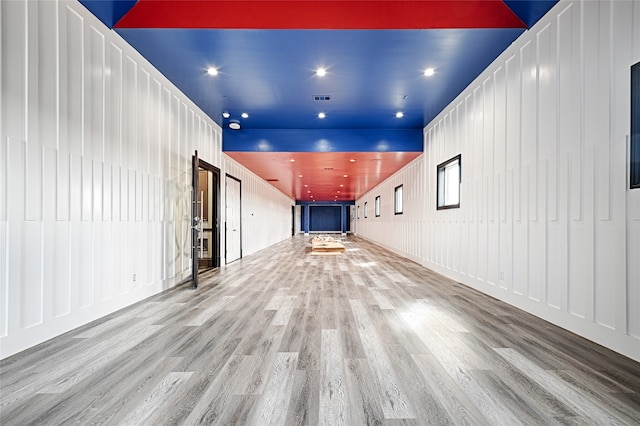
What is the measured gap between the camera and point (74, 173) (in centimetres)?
297

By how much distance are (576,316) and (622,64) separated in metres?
2.22

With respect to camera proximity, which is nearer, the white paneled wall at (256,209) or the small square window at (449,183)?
the small square window at (449,183)

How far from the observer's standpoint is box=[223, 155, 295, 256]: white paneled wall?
8.78 meters

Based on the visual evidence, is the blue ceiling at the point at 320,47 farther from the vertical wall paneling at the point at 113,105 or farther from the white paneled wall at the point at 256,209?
the white paneled wall at the point at 256,209

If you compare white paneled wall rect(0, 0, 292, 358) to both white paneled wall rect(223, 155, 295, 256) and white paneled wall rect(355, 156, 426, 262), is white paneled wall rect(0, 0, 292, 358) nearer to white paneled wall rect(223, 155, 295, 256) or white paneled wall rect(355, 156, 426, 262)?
white paneled wall rect(223, 155, 295, 256)

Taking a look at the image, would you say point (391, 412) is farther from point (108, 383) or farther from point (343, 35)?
point (343, 35)

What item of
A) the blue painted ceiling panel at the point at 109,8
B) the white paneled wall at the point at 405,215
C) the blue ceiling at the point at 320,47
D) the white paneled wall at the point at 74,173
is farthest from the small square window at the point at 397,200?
the blue painted ceiling panel at the point at 109,8

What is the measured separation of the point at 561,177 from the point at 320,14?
2971 mm

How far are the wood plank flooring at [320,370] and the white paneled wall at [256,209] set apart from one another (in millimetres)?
5158

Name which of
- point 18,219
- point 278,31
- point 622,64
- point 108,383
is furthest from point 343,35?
point 108,383

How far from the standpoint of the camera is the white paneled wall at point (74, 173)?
2.41 m

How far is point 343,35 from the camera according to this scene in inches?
135

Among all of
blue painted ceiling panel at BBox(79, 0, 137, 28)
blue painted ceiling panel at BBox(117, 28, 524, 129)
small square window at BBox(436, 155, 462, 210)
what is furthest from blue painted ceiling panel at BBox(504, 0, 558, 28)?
blue painted ceiling panel at BBox(79, 0, 137, 28)

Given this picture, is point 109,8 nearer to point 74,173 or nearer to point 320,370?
point 74,173
